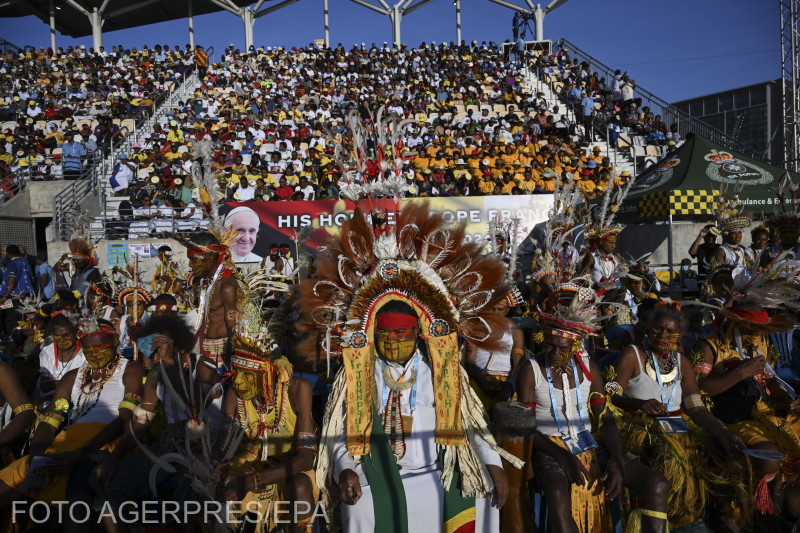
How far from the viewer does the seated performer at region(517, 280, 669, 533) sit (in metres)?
3.43

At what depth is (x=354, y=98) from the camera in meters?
21.8

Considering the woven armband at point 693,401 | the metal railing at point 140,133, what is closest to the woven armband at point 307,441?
the woven armband at point 693,401

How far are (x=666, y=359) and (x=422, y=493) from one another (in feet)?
6.55

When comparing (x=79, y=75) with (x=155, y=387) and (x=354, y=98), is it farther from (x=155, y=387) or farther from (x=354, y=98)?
(x=155, y=387)

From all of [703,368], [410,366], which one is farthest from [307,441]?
[703,368]

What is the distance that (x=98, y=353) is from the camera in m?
4.19

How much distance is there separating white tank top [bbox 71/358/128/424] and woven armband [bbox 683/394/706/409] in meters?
3.86

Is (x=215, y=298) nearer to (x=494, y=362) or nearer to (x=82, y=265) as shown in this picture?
(x=494, y=362)

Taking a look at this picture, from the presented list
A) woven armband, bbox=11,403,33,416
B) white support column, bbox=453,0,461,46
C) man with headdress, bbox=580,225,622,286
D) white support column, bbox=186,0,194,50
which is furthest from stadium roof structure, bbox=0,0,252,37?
woven armband, bbox=11,403,33,416

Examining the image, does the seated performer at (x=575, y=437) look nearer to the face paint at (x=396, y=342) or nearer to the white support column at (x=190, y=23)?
the face paint at (x=396, y=342)

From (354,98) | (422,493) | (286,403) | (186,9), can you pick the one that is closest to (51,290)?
(286,403)

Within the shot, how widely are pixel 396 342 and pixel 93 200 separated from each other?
14.5m

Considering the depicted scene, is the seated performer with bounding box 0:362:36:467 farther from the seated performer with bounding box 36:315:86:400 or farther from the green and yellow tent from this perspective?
the green and yellow tent

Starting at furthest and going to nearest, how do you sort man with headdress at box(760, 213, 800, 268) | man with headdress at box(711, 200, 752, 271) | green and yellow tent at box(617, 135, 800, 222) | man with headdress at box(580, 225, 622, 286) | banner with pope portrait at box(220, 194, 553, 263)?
1. banner with pope portrait at box(220, 194, 553, 263)
2. green and yellow tent at box(617, 135, 800, 222)
3. man with headdress at box(580, 225, 622, 286)
4. man with headdress at box(711, 200, 752, 271)
5. man with headdress at box(760, 213, 800, 268)
